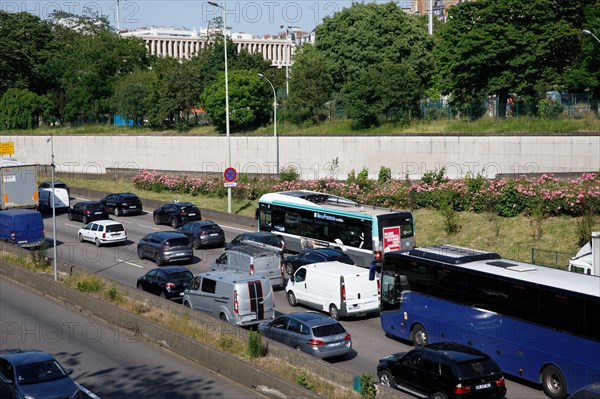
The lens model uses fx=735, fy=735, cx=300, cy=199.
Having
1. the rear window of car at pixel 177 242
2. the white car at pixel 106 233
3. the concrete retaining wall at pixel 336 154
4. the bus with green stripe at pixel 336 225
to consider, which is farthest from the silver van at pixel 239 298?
the concrete retaining wall at pixel 336 154

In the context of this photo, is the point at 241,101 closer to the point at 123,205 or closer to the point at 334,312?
the point at 123,205

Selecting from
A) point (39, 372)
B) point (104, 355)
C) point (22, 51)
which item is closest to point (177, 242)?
point (104, 355)

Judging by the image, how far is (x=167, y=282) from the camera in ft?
89.9

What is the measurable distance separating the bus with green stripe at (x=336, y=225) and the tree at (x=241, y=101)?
1018 inches

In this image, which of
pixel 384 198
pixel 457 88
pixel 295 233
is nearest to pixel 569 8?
pixel 457 88

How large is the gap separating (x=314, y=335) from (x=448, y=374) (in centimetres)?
488

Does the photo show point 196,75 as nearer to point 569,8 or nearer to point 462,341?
point 569,8

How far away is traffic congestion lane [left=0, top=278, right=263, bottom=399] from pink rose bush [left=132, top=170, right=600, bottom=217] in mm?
20168

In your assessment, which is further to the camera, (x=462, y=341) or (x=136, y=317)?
(x=136, y=317)

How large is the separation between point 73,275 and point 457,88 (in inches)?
1310

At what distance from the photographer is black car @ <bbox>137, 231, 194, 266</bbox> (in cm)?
3428

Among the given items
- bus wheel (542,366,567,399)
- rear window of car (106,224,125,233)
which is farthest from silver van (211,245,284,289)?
bus wheel (542,366,567,399)

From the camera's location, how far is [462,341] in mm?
20359

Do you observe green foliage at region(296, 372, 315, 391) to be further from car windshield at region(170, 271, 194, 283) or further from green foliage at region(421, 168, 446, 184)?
green foliage at region(421, 168, 446, 184)
